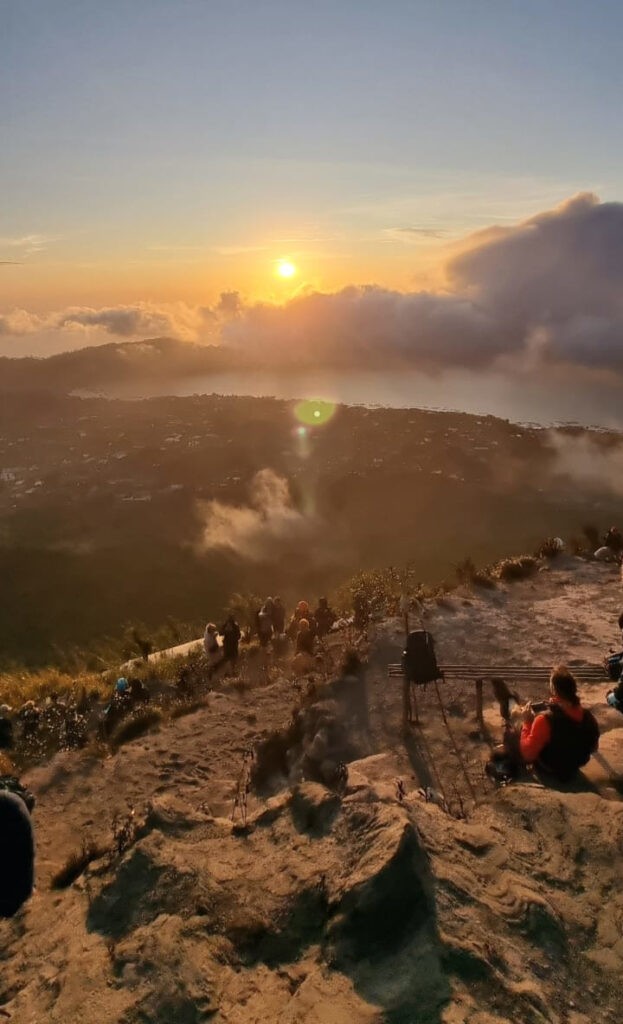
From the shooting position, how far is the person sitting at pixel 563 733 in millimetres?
6352

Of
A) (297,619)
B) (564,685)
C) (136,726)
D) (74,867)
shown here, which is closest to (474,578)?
(297,619)

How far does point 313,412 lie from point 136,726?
52.6m

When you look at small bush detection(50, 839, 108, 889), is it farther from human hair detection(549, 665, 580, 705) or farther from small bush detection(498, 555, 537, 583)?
small bush detection(498, 555, 537, 583)

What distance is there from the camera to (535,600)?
15.8 meters

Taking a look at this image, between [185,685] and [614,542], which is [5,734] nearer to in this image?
[185,685]

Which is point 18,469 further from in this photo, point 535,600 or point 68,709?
point 535,600

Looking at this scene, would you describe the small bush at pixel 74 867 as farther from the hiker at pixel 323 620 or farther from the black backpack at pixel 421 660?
the hiker at pixel 323 620

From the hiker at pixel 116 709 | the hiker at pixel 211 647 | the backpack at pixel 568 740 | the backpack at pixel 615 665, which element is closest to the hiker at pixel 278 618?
the hiker at pixel 211 647

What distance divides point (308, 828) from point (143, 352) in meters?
136

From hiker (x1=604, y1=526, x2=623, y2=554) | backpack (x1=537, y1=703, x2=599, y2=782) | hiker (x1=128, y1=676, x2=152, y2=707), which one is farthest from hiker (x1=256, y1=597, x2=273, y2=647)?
hiker (x1=604, y1=526, x2=623, y2=554)

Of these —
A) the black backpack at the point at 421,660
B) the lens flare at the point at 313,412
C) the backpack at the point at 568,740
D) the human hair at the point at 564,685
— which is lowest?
the lens flare at the point at 313,412

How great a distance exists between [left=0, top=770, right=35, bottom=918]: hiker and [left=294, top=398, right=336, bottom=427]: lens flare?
50.3 meters

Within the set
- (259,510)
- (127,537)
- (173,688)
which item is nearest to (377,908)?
(173,688)

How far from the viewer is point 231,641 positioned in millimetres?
14586
